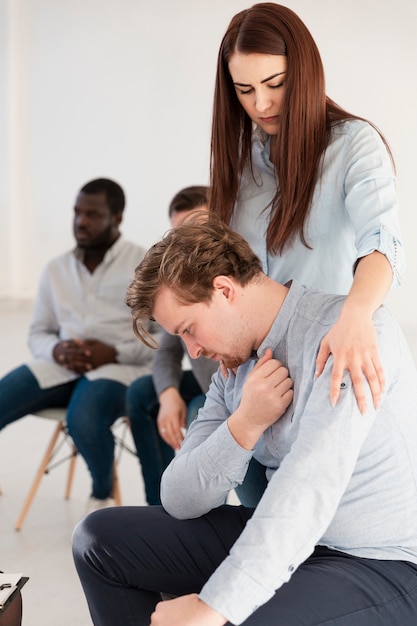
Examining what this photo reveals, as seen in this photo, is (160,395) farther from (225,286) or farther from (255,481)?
(225,286)

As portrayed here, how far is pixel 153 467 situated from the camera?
3.01 m

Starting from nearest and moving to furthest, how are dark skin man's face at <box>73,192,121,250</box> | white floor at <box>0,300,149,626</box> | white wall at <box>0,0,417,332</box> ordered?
1. white floor at <box>0,300,149,626</box>
2. dark skin man's face at <box>73,192,121,250</box>
3. white wall at <box>0,0,417,332</box>

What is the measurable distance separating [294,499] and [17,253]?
255 inches

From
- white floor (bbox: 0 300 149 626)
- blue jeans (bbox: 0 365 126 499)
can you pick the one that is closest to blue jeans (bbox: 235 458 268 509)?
white floor (bbox: 0 300 149 626)

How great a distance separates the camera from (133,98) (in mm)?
7262

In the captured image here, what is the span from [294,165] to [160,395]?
3.67 ft

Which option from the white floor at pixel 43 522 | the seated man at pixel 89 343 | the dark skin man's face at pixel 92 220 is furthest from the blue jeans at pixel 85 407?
the dark skin man's face at pixel 92 220

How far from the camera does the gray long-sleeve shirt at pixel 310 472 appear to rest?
1378 millimetres

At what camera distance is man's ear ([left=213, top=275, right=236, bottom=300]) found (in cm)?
162

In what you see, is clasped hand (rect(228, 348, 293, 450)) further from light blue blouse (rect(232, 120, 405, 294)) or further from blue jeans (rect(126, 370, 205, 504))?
blue jeans (rect(126, 370, 205, 504))

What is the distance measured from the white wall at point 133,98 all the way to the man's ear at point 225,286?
545cm

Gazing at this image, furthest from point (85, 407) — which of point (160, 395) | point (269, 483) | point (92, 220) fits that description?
point (269, 483)

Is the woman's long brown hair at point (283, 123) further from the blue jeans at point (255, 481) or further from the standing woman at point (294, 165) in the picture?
the blue jeans at point (255, 481)

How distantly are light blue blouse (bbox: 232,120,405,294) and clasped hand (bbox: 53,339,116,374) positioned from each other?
1.28 metres
